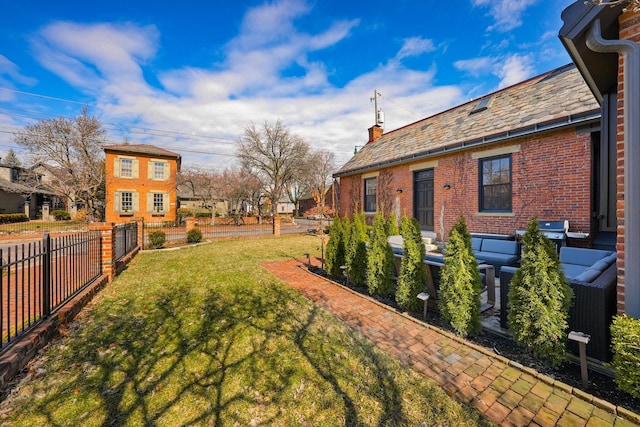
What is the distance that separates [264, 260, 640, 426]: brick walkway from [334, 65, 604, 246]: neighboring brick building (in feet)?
9.97

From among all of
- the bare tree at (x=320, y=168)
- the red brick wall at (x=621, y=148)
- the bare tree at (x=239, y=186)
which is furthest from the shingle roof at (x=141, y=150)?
the red brick wall at (x=621, y=148)

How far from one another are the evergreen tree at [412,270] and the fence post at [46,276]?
514 cm

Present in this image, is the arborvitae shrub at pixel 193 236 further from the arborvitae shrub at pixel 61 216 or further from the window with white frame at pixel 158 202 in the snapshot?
the arborvitae shrub at pixel 61 216

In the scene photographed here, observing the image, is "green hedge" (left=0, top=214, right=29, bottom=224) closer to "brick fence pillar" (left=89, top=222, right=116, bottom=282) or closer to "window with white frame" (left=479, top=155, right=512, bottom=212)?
"brick fence pillar" (left=89, top=222, right=116, bottom=282)

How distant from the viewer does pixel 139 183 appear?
2306 centimetres

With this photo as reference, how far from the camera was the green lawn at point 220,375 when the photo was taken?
217 centimetres

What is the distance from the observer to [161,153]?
78.1 feet

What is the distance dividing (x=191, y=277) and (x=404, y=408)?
5.93 m

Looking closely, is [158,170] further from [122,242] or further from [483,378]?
[483,378]

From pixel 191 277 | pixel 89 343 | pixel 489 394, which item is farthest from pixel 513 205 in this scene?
pixel 89 343

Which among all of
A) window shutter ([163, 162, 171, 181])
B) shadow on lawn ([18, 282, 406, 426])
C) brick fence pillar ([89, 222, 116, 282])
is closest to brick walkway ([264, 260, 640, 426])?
shadow on lawn ([18, 282, 406, 426])

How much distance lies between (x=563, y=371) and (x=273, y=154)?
27.0 m

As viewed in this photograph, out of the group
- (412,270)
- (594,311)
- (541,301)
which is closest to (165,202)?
(412,270)

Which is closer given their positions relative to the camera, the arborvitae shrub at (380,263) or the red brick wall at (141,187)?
the arborvitae shrub at (380,263)
